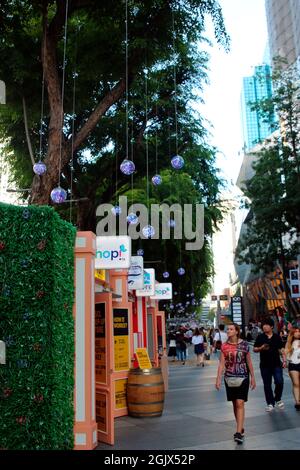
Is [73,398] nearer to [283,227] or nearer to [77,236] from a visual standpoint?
[77,236]

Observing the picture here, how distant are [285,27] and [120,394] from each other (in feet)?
159

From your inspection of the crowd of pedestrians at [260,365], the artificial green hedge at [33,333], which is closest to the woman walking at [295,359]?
the crowd of pedestrians at [260,365]

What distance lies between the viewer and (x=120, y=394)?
32.3ft

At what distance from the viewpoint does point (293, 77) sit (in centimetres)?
3067

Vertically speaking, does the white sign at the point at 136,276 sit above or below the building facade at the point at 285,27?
below

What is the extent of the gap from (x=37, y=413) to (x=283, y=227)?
86.2 ft

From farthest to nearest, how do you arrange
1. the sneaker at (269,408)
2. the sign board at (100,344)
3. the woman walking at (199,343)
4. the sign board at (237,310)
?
1. the sign board at (237,310)
2. the woman walking at (199,343)
3. the sneaker at (269,408)
4. the sign board at (100,344)

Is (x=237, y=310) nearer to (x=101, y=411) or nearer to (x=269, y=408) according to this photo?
(x=269, y=408)

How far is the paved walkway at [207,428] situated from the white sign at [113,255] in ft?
9.61

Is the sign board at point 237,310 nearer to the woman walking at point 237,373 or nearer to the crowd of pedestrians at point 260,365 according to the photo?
the crowd of pedestrians at point 260,365

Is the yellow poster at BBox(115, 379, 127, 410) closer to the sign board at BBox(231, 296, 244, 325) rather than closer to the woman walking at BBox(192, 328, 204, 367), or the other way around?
the woman walking at BBox(192, 328, 204, 367)

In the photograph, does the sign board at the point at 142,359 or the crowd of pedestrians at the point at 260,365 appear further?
the sign board at the point at 142,359

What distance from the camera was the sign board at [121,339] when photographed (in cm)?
1010
